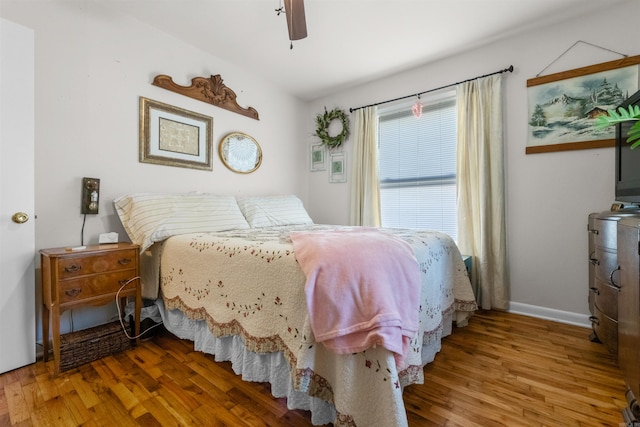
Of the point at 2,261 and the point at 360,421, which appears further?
the point at 2,261

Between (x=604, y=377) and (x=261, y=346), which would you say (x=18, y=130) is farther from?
(x=604, y=377)

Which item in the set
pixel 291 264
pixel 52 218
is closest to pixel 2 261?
pixel 52 218

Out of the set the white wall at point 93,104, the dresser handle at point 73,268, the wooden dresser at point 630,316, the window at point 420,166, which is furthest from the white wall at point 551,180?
the dresser handle at point 73,268

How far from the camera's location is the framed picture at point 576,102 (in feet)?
6.56

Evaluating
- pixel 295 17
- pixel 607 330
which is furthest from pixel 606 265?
pixel 295 17

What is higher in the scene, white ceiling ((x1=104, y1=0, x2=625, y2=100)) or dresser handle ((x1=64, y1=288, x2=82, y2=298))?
white ceiling ((x1=104, y1=0, x2=625, y2=100))

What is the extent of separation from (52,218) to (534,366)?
3208 millimetres

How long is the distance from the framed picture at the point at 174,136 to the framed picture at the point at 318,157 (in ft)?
4.91

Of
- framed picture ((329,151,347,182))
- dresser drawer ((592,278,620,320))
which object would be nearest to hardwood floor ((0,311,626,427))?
dresser drawer ((592,278,620,320))

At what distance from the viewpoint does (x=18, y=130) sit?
5.16 feet

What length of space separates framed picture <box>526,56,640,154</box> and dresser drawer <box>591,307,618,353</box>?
1309 mm

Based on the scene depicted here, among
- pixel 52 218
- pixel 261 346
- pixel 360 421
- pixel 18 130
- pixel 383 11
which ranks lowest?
pixel 360 421

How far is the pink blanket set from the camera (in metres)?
1.00

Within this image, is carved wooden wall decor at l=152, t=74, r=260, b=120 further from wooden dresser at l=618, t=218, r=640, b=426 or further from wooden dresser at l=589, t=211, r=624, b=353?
wooden dresser at l=589, t=211, r=624, b=353
